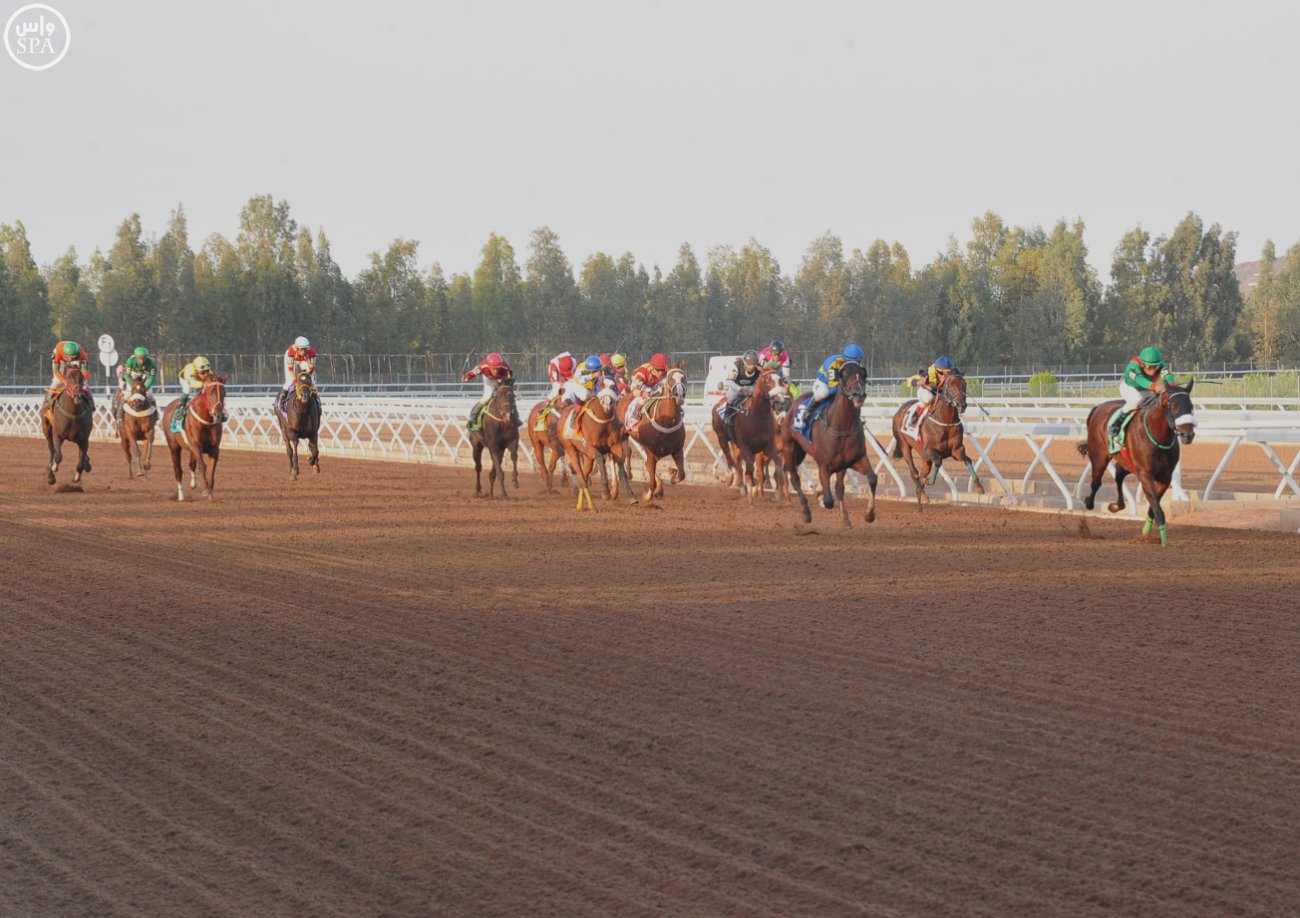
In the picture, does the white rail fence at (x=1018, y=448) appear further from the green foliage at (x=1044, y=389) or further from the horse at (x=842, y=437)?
the green foliage at (x=1044, y=389)

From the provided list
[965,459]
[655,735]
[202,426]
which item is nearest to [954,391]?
[965,459]

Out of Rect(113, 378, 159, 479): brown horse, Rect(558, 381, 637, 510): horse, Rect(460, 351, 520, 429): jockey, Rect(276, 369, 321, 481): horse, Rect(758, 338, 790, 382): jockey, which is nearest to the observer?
Rect(558, 381, 637, 510): horse

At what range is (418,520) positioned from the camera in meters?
Answer: 16.4

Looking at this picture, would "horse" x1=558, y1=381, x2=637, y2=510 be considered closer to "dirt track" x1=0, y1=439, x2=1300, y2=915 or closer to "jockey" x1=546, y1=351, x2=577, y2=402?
"jockey" x1=546, y1=351, x2=577, y2=402

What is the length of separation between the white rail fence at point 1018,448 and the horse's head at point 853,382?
3668 mm

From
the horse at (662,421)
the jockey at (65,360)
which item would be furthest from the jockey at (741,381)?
the jockey at (65,360)

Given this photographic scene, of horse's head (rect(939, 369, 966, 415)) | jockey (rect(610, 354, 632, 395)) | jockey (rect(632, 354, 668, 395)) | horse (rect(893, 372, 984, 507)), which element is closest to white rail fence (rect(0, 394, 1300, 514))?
horse (rect(893, 372, 984, 507))

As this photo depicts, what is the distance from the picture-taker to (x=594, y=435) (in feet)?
57.3

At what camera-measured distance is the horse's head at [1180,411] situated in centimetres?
1154

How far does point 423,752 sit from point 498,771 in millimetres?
471

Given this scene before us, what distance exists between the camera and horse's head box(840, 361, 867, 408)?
13.5 m

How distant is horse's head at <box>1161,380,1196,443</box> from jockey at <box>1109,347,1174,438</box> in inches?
10.3

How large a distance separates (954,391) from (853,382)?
330cm

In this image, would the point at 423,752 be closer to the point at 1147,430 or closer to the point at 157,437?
the point at 1147,430
